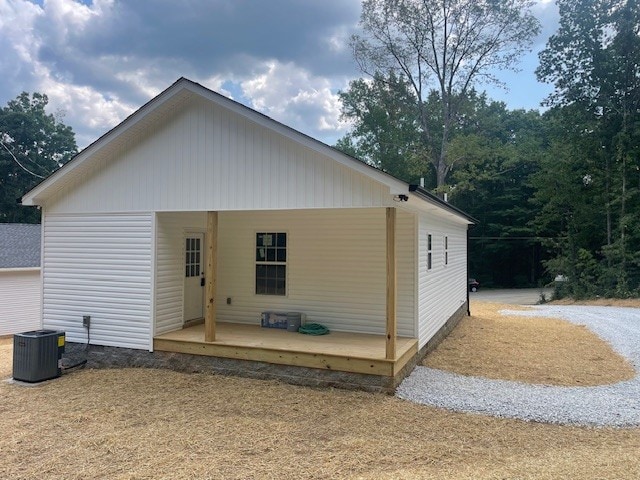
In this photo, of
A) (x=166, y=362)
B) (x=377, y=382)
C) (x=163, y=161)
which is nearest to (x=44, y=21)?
(x=163, y=161)

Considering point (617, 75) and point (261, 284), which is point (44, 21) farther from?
point (617, 75)

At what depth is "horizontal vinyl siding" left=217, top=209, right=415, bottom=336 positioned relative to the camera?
7977 mm

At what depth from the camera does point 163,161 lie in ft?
24.1

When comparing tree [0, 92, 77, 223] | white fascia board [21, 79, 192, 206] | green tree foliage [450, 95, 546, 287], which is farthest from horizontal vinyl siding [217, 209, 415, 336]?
green tree foliage [450, 95, 546, 287]

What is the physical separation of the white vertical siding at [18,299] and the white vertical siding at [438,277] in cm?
1286

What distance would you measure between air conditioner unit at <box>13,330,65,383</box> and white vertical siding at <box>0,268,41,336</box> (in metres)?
9.13

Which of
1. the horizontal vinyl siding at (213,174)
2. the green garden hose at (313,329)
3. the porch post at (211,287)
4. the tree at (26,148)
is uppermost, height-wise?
the tree at (26,148)

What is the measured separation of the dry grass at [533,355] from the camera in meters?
7.02

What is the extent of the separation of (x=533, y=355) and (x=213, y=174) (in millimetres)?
6562

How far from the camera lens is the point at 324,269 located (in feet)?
27.5

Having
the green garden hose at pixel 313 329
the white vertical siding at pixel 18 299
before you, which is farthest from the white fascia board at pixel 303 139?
the white vertical siding at pixel 18 299

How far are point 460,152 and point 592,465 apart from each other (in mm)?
24632

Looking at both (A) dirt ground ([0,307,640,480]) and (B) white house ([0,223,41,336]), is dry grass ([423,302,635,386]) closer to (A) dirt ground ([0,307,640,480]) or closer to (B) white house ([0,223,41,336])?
(A) dirt ground ([0,307,640,480])

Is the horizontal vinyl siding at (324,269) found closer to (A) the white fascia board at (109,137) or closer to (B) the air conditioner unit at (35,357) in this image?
(A) the white fascia board at (109,137)
